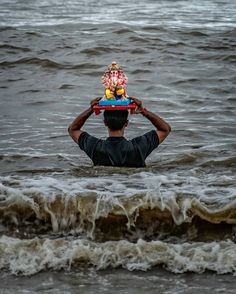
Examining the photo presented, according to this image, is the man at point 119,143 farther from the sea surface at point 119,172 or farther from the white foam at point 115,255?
the white foam at point 115,255

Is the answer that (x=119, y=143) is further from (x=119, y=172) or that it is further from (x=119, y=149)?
(x=119, y=172)

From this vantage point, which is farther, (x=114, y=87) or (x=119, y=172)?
(x=119, y=172)

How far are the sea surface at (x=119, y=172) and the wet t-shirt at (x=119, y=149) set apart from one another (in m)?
0.21

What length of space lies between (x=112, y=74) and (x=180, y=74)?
6454mm

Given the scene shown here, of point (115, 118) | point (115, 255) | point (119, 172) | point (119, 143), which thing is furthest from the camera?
point (119, 172)

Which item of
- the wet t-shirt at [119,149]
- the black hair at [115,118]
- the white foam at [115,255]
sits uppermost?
the black hair at [115,118]

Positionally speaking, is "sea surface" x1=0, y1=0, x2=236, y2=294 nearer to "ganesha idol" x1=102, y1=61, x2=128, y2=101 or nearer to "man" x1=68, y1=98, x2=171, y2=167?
"man" x1=68, y1=98, x2=171, y2=167

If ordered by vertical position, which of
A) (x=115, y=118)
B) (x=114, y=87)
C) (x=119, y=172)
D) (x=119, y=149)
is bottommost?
(x=119, y=172)

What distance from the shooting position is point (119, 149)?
679cm

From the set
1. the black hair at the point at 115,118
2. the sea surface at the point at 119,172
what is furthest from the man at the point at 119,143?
the sea surface at the point at 119,172

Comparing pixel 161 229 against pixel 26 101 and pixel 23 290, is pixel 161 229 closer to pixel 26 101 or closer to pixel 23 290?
pixel 23 290

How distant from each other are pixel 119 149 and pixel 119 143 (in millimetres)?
54

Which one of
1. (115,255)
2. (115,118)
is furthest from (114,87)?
(115,255)

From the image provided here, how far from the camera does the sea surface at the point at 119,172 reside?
5668 mm
